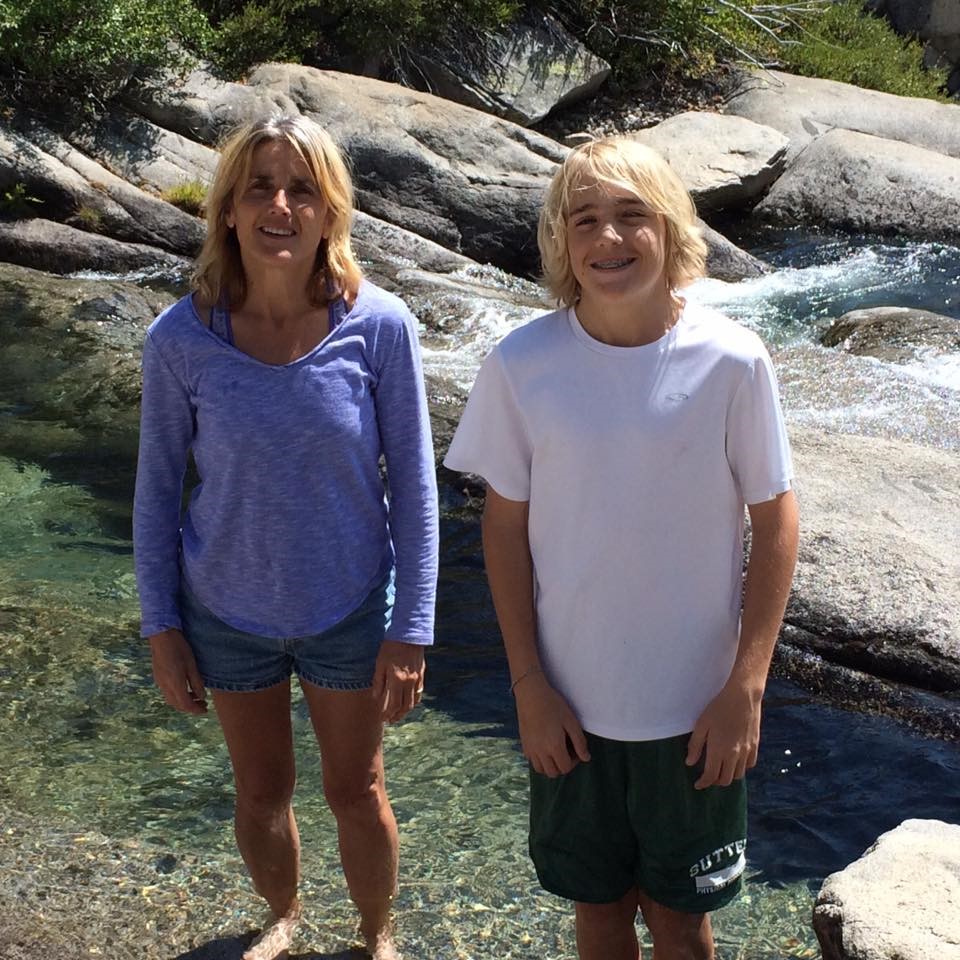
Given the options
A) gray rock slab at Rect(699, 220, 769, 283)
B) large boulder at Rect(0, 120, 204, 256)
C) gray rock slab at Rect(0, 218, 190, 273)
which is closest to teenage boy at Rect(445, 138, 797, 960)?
gray rock slab at Rect(0, 218, 190, 273)

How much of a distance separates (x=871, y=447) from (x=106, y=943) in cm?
385

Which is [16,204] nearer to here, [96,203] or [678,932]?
[96,203]

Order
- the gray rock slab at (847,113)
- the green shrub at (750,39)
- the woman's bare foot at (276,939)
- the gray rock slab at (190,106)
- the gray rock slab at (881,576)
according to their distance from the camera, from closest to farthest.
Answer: the woman's bare foot at (276,939)
the gray rock slab at (881,576)
the gray rock slab at (190,106)
the gray rock slab at (847,113)
the green shrub at (750,39)

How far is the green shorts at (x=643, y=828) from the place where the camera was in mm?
2322

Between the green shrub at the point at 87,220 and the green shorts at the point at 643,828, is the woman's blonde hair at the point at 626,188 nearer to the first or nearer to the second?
the green shorts at the point at 643,828

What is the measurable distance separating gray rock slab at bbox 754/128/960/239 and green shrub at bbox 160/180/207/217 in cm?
614

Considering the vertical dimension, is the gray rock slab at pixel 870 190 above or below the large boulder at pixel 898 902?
above

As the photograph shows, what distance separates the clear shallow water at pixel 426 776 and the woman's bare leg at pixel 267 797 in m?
0.15

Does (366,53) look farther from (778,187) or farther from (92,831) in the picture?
(92,831)

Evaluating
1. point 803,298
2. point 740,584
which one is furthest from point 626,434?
point 803,298

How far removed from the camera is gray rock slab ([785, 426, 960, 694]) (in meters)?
4.59

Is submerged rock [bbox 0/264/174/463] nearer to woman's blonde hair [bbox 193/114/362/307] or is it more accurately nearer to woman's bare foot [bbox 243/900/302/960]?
woman's bare foot [bbox 243/900/302/960]

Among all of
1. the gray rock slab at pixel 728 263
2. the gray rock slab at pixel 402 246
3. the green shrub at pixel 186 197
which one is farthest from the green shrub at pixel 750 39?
the green shrub at pixel 186 197

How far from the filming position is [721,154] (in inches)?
534
